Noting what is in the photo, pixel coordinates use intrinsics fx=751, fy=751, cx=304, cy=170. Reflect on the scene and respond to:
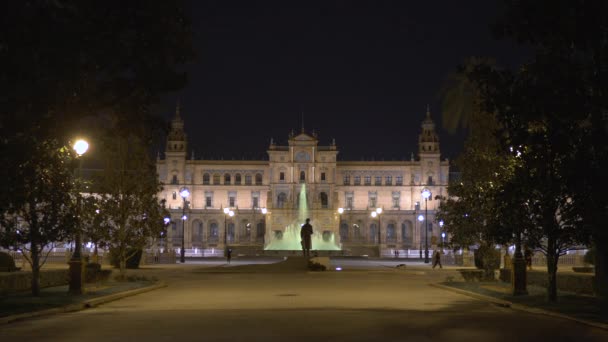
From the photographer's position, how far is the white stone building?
118m

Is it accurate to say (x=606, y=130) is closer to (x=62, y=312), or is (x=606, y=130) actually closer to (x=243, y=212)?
(x=62, y=312)

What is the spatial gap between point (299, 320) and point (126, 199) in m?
16.2

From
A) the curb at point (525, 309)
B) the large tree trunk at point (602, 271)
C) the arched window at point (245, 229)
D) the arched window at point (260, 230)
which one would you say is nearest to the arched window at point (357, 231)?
the arched window at point (260, 230)

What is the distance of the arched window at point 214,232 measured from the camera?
121 meters

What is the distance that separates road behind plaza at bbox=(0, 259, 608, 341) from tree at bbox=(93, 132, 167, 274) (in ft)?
20.2

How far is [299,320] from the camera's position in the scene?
16297 mm

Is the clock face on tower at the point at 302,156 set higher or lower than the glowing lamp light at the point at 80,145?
higher

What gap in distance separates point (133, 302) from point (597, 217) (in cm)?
1294

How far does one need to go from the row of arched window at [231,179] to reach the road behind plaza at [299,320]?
334ft

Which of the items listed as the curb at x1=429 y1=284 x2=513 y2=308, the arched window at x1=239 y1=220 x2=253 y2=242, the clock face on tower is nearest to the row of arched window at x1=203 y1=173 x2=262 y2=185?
the arched window at x1=239 y1=220 x2=253 y2=242

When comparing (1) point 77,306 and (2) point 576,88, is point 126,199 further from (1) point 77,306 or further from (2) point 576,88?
(2) point 576,88

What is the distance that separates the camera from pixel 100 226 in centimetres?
3062

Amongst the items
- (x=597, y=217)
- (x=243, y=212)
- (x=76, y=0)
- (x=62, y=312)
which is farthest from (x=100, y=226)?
(x=243, y=212)

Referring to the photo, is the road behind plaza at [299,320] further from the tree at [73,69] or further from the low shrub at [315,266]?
the low shrub at [315,266]
